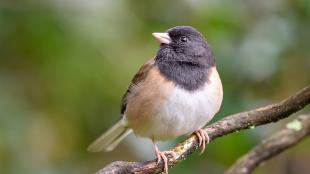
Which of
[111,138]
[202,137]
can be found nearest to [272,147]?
[202,137]

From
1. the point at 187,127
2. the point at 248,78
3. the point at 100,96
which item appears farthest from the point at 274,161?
the point at 100,96

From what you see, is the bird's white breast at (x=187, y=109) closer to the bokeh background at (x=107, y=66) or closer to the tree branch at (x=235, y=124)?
the tree branch at (x=235, y=124)

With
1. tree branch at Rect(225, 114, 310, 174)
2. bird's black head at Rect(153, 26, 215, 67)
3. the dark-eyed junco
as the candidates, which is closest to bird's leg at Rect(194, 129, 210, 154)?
the dark-eyed junco

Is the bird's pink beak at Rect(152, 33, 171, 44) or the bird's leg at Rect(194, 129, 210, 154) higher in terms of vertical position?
the bird's pink beak at Rect(152, 33, 171, 44)

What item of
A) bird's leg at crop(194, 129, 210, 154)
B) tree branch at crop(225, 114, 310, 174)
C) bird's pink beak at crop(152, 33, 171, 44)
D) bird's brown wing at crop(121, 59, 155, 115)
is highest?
bird's pink beak at crop(152, 33, 171, 44)

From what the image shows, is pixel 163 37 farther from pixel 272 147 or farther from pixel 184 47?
pixel 272 147

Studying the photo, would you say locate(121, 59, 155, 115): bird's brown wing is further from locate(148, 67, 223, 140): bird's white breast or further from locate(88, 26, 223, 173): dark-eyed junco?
locate(148, 67, 223, 140): bird's white breast

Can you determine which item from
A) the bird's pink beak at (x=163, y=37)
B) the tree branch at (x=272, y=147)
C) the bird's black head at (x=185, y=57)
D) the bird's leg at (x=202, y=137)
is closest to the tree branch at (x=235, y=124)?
the bird's leg at (x=202, y=137)
